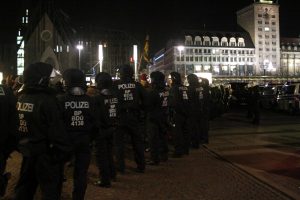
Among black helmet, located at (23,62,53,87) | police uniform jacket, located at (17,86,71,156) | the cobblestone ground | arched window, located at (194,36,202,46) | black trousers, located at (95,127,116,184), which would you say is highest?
arched window, located at (194,36,202,46)

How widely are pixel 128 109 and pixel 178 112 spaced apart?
2430mm

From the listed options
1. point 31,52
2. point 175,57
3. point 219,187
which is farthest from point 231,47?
point 219,187

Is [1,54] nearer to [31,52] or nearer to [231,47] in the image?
[31,52]

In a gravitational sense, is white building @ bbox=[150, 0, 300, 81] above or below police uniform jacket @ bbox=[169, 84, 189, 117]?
above

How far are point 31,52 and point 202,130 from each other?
120 ft

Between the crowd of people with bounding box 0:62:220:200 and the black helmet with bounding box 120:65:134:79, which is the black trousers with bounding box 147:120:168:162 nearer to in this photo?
the crowd of people with bounding box 0:62:220:200

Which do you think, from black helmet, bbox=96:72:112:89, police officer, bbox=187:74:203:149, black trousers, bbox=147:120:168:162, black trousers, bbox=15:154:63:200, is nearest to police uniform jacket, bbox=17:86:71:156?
black trousers, bbox=15:154:63:200

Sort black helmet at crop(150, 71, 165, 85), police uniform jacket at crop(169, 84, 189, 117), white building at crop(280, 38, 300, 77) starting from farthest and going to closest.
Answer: white building at crop(280, 38, 300, 77) < police uniform jacket at crop(169, 84, 189, 117) < black helmet at crop(150, 71, 165, 85)

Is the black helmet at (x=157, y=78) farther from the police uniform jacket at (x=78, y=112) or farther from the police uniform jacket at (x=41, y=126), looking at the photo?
the police uniform jacket at (x=41, y=126)

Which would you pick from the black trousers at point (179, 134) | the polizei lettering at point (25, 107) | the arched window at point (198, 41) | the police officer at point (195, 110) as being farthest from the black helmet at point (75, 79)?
the arched window at point (198, 41)

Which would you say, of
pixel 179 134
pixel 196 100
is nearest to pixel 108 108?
pixel 179 134

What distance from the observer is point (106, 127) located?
7852mm

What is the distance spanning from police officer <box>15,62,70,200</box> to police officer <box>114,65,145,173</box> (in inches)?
156

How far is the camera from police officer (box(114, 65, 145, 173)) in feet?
28.5
